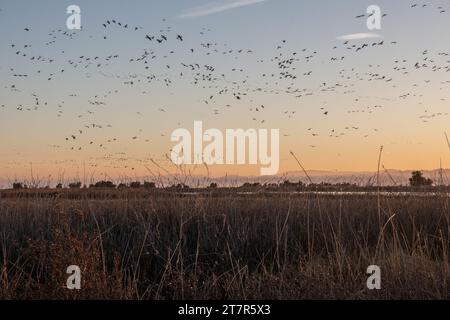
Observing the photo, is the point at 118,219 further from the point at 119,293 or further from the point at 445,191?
the point at 445,191

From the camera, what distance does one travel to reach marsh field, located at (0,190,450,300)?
723 centimetres

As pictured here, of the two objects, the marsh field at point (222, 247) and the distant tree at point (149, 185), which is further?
the distant tree at point (149, 185)

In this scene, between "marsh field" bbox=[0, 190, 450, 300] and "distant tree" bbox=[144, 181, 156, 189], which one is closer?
"marsh field" bbox=[0, 190, 450, 300]

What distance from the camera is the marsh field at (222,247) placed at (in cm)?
723

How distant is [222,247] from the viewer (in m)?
10.9

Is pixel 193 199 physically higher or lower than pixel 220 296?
higher

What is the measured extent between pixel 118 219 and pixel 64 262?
230 inches

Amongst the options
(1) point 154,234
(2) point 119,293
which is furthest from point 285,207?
(2) point 119,293

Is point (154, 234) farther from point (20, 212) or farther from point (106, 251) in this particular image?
point (20, 212)

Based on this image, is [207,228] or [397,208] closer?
[207,228]

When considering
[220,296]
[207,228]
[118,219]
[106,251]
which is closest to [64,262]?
[220,296]

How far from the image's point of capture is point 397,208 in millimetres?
13664
